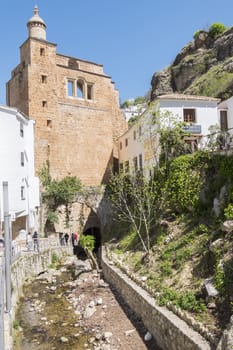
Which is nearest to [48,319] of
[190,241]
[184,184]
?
[190,241]

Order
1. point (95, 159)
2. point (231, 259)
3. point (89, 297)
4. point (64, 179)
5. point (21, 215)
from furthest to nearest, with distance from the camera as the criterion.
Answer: point (95, 159) → point (64, 179) → point (21, 215) → point (89, 297) → point (231, 259)

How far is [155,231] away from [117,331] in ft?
26.3

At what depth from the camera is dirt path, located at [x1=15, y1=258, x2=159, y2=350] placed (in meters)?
12.2

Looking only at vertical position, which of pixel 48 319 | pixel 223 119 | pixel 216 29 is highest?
pixel 216 29

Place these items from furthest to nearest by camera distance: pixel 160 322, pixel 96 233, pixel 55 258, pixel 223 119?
pixel 96 233 < pixel 223 119 < pixel 55 258 < pixel 160 322

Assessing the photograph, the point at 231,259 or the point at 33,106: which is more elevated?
the point at 33,106

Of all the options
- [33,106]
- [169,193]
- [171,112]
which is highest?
[33,106]

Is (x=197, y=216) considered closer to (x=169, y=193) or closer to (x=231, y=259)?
(x=169, y=193)

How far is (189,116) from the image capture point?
26.8 metres

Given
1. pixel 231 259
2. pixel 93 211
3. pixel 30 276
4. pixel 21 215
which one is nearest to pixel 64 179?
pixel 93 211

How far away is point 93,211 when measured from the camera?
A: 31.2m

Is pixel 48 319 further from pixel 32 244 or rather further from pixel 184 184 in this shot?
pixel 184 184

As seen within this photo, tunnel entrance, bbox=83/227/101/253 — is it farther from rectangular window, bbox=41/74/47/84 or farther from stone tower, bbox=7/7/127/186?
rectangular window, bbox=41/74/47/84

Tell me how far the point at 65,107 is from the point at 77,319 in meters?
23.5
